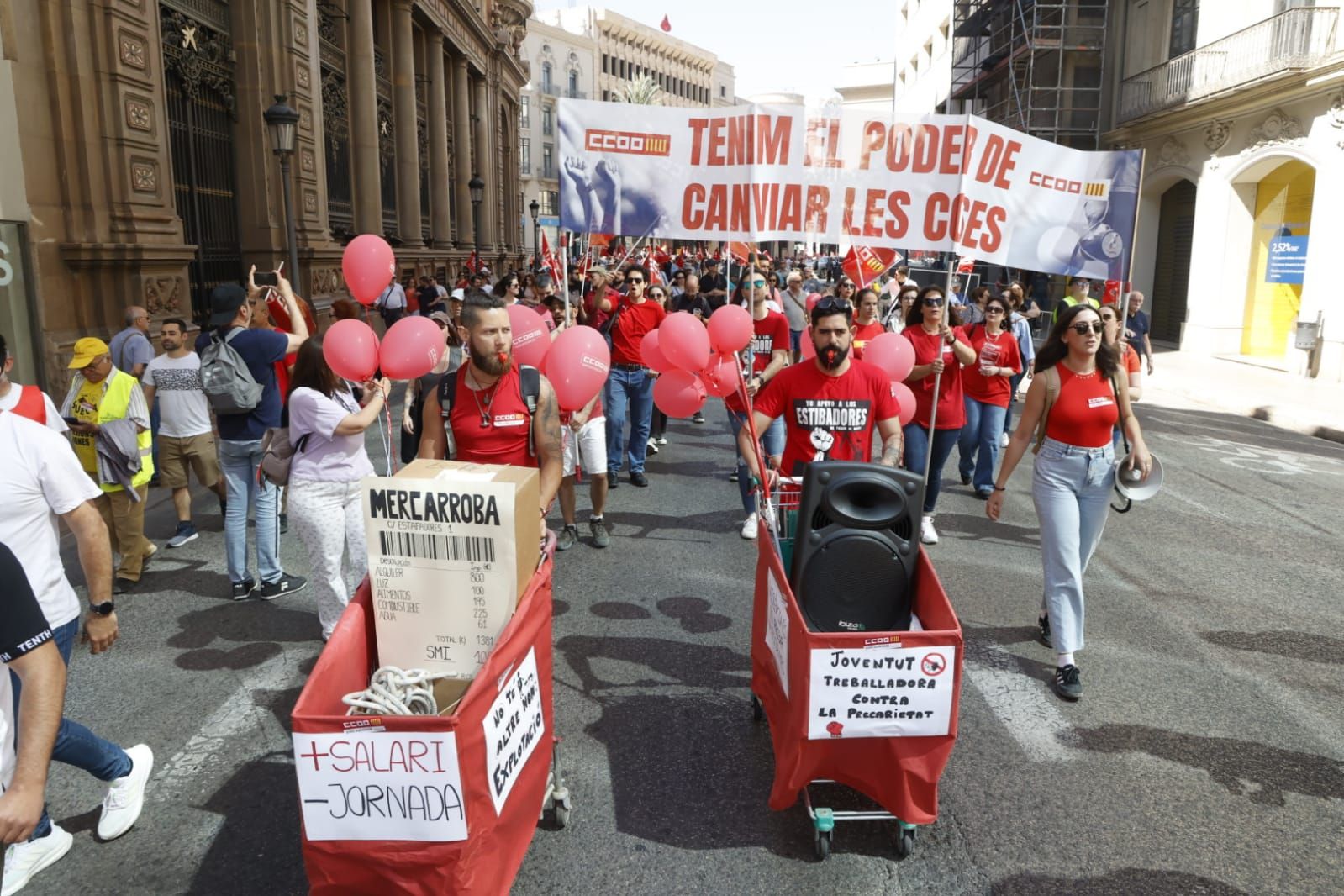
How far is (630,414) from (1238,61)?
1832 cm

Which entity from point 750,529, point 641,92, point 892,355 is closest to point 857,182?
point 892,355

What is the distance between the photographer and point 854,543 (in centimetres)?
372

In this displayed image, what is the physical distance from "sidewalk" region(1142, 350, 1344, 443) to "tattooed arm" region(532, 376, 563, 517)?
12.6 meters

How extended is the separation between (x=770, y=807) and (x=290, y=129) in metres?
12.2

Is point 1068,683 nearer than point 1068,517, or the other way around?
point 1068,683

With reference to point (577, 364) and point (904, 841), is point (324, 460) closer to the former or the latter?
point (577, 364)

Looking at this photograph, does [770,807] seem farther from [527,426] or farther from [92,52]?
[92,52]

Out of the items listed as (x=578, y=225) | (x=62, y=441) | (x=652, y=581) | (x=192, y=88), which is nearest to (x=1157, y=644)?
(x=652, y=581)

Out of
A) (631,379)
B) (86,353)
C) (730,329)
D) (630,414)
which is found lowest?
(630,414)

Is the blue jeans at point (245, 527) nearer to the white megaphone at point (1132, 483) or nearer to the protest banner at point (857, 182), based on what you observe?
the protest banner at point (857, 182)

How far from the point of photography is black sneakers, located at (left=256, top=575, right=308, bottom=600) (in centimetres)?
633

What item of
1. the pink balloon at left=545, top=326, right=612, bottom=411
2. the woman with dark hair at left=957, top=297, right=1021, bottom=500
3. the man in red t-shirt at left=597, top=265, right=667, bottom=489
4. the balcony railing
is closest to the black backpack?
the pink balloon at left=545, top=326, right=612, bottom=411

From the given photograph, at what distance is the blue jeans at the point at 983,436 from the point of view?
900 cm

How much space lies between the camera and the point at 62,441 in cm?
319
